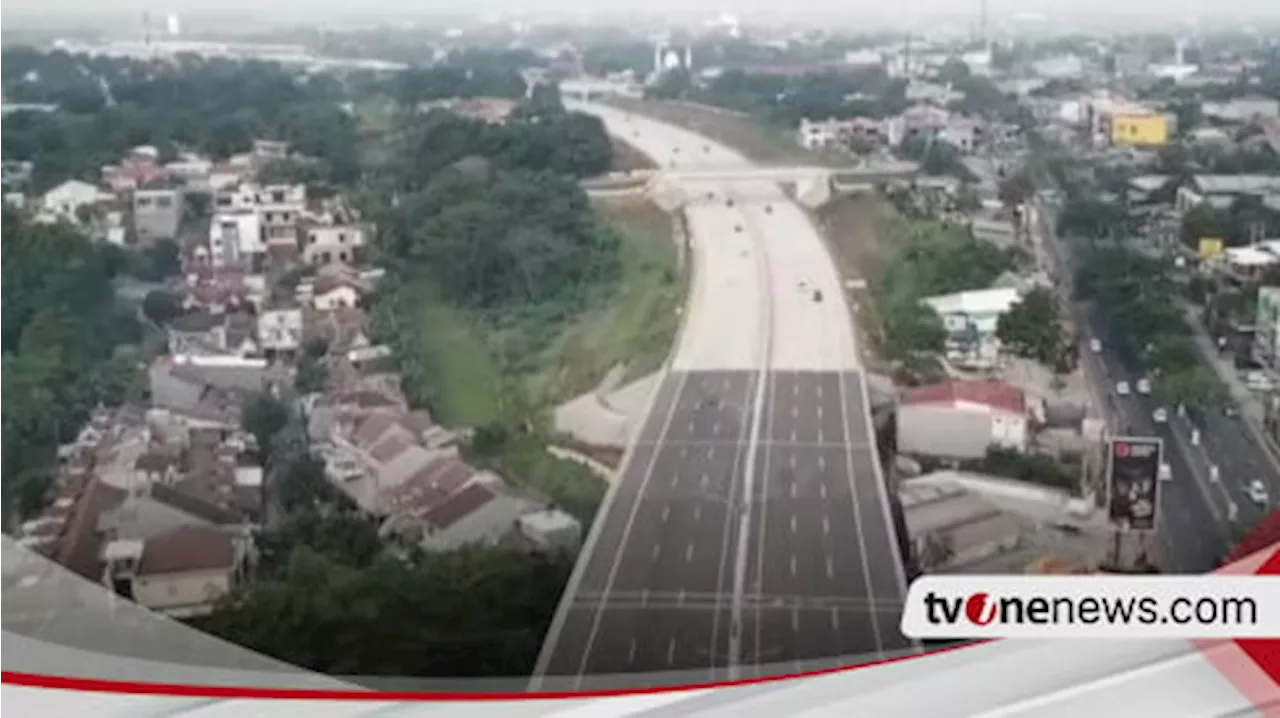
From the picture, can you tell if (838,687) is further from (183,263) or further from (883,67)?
(183,263)

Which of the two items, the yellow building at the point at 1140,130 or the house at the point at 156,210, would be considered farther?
the yellow building at the point at 1140,130

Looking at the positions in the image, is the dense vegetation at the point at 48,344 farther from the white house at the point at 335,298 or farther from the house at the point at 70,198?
the white house at the point at 335,298

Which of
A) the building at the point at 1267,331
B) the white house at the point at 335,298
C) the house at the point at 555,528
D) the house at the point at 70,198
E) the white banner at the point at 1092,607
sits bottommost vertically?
the white banner at the point at 1092,607

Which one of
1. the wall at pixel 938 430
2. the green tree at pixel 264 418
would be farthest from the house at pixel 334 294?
the wall at pixel 938 430

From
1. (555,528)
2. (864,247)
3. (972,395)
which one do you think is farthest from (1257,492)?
(555,528)

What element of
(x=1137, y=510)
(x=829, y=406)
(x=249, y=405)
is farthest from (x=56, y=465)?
(x=1137, y=510)

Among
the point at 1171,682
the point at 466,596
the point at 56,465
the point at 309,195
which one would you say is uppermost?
the point at 309,195
